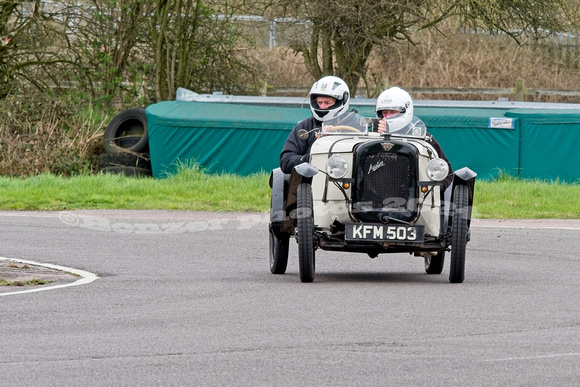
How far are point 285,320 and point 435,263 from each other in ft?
11.7

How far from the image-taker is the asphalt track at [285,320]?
5730 mm

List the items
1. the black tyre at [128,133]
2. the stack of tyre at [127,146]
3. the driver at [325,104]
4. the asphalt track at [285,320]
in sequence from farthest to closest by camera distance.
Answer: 1. the black tyre at [128,133]
2. the stack of tyre at [127,146]
3. the driver at [325,104]
4. the asphalt track at [285,320]

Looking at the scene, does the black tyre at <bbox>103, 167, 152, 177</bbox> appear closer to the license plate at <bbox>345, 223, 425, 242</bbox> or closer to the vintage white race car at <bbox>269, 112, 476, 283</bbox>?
the vintage white race car at <bbox>269, 112, 476, 283</bbox>

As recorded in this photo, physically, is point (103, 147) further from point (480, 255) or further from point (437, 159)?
point (437, 159)

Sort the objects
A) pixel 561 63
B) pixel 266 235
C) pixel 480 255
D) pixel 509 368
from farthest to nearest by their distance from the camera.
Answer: pixel 561 63 → pixel 266 235 → pixel 480 255 → pixel 509 368

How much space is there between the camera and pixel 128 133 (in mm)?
23969

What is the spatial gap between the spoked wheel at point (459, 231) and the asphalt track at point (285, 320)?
0.15m

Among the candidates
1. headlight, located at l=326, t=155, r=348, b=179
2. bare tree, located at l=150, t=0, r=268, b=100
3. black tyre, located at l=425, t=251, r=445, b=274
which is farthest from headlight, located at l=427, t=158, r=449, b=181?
bare tree, located at l=150, t=0, r=268, b=100

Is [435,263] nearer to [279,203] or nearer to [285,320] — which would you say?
[279,203]

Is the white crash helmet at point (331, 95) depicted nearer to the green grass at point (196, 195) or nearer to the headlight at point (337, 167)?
the headlight at point (337, 167)

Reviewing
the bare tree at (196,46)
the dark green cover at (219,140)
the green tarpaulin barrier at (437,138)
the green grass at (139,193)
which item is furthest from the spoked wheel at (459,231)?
the bare tree at (196,46)

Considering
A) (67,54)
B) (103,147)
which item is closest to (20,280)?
(103,147)

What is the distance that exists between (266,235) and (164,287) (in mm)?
5362

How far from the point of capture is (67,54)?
26.8 meters
